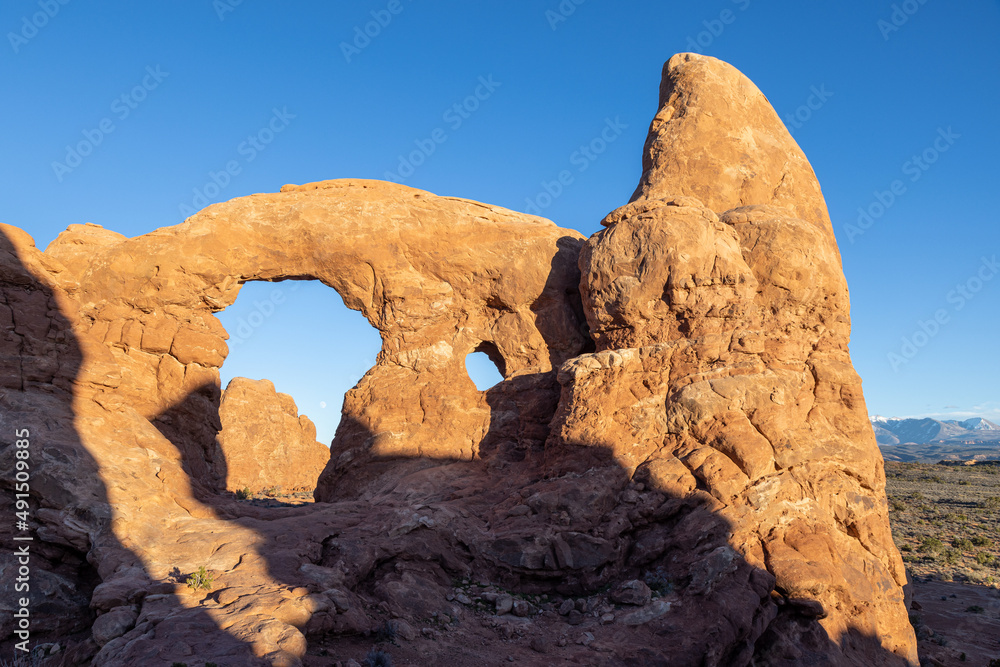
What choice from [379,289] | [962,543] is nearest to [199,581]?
[379,289]

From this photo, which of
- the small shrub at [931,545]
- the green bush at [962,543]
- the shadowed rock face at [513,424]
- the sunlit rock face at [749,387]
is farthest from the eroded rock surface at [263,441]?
the green bush at [962,543]

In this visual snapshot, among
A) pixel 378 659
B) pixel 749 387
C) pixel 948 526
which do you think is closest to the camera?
pixel 378 659

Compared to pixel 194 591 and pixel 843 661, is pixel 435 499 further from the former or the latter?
pixel 843 661

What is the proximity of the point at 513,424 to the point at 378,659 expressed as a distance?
7.42 meters

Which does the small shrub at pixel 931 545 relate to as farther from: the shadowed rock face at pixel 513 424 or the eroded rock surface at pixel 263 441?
the eroded rock surface at pixel 263 441

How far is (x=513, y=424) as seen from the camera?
606 inches

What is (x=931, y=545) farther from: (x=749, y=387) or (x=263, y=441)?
(x=263, y=441)

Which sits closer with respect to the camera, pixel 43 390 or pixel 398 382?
pixel 43 390

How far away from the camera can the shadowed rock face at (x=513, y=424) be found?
10.3 m

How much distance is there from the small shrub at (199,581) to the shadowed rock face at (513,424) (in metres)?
0.16

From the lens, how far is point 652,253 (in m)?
13.8

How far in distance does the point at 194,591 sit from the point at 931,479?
58.2m

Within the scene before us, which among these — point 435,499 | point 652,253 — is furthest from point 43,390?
point 652,253

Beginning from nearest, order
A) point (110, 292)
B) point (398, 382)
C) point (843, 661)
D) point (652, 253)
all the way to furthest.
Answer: point (843, 661)
point (652, 253)
point (110, 292)
point (398, 382)
